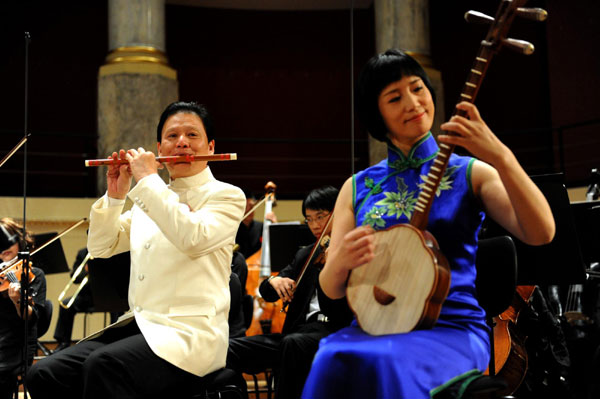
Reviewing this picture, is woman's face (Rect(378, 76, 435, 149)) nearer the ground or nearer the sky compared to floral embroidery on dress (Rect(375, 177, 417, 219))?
nearer the sky

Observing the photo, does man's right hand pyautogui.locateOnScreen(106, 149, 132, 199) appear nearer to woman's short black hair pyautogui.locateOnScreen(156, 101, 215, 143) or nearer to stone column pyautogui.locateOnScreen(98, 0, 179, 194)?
woman's short black hair pyautogui.locateOnScreen(156, 101, 215, 143)

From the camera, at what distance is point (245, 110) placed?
936cm

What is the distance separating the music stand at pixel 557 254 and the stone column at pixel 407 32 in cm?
446

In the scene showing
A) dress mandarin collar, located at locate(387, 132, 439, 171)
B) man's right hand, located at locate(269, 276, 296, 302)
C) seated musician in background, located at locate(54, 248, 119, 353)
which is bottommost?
seated musician in background, located at locate(54, 248, 119, 353)

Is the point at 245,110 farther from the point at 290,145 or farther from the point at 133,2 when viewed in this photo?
the point at 133,2

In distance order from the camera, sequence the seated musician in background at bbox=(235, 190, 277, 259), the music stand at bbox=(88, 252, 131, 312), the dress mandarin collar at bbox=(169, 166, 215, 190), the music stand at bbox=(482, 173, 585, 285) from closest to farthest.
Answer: the dress mandarin collar at bbox=(169, 166, 215, 190) < the music stand at bbox=(482, 173, 585, 285) < the music stand at bbox=(88, 252, 131, 312) < the seated musician in background at bbox=(235, 190, 277, 259)

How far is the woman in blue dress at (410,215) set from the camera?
149cm

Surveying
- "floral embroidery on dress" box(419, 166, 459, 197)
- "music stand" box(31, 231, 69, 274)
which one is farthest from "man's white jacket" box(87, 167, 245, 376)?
"music stand" box(31, 231, 69, 274)

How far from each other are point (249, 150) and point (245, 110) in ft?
1.84

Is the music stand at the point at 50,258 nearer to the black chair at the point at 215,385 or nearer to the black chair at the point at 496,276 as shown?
the black chair at the point at 215,385

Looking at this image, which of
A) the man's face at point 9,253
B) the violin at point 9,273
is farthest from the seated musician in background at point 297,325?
the man's face at point 9,253

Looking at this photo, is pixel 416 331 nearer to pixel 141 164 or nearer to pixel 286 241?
pixel 141 164

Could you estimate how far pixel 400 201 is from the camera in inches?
68.9

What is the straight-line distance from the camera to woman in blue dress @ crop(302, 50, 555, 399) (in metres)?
1.49
